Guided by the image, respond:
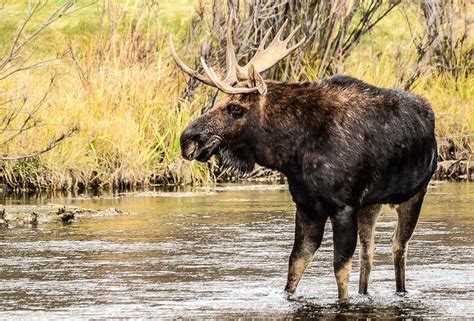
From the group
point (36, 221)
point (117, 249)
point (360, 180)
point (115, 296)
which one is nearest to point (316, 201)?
point (360, 180)

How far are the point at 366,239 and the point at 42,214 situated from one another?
599 cm

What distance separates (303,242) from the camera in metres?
11.0

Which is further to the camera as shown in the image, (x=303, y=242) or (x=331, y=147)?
(x=303, y=242)

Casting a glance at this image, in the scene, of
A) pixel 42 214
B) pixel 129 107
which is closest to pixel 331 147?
pixel 42 214

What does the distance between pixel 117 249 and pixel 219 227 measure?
1968mm

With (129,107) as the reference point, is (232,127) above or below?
below

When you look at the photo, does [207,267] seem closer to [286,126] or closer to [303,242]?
[303,242]

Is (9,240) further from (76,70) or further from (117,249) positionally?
(76,70)

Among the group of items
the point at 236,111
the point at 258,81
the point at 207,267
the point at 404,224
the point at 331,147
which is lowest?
the point at 207,267

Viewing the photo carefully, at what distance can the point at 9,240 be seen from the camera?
47.1 feet

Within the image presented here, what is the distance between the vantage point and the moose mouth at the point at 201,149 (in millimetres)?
10992

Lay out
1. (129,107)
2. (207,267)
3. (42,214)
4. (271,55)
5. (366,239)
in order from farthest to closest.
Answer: (129,107) < (42,214) < (207,267) < (271,55) < (366,239)

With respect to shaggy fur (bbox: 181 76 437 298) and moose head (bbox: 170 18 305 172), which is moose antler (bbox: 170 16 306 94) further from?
shaggy fur (bbox: 181 76 437 298)

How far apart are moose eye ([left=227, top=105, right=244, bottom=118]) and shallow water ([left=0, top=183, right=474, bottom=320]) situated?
1.35 m
